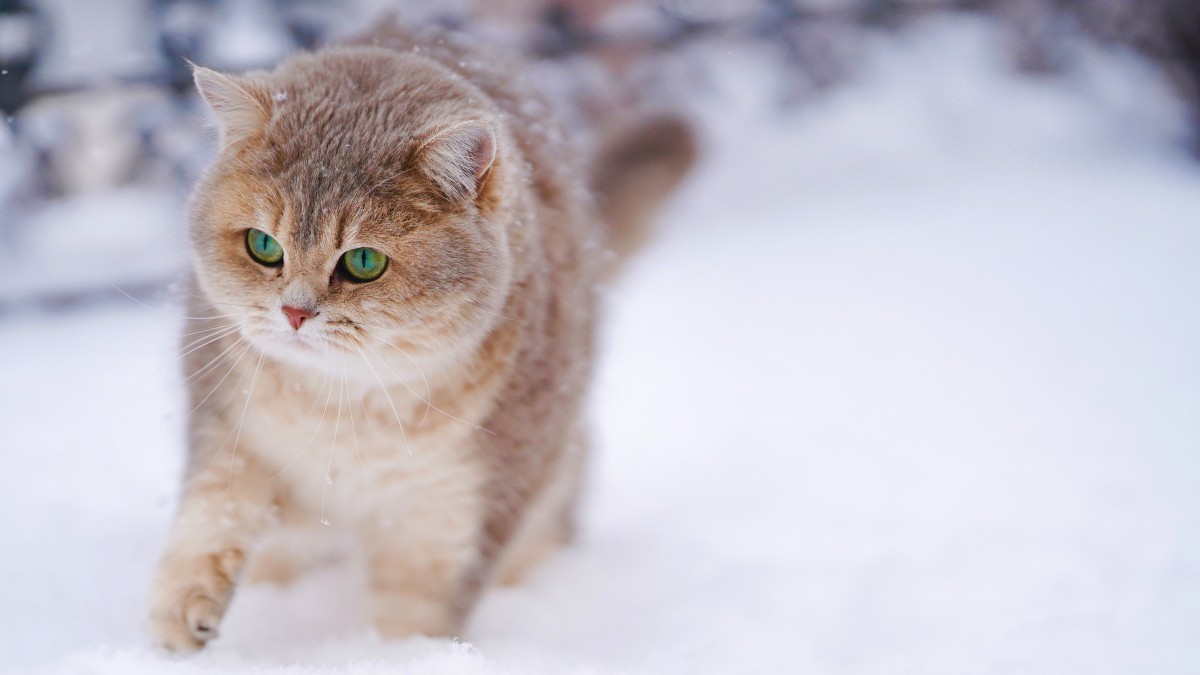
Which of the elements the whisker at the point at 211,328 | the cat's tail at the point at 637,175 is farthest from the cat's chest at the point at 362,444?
the cat's tail at the point at 637,175

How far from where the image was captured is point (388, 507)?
55.2 inches

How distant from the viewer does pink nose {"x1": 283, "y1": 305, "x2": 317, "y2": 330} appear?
1.12 metres

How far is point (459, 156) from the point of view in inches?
45.9

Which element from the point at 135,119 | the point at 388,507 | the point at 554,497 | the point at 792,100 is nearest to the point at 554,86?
the point at 792,100

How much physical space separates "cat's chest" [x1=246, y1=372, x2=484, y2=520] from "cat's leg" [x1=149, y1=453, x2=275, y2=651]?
0.04 metres

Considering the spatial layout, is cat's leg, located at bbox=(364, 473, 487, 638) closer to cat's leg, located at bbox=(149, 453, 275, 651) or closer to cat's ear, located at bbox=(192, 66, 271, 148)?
cat's leg, located at bbox=(149, 453, 275, 651)

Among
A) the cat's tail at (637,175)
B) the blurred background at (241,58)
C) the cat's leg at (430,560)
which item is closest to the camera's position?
the cat's leg at (430,560)

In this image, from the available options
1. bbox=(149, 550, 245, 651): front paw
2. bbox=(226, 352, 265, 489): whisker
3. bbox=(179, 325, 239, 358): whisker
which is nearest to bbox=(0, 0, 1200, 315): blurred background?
bbox=(179, 325, 239, 358): whisker

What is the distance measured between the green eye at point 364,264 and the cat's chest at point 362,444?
19cm

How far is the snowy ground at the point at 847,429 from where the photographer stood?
1382mm

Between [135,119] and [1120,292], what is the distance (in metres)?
2.51

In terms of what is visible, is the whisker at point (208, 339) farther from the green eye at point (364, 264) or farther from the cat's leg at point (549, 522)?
the cat's leg at point (549, 522)

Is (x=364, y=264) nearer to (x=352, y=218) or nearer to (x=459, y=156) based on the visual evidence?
(x=352, y=218)

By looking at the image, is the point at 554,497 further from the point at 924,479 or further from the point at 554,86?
the point at 554,86
